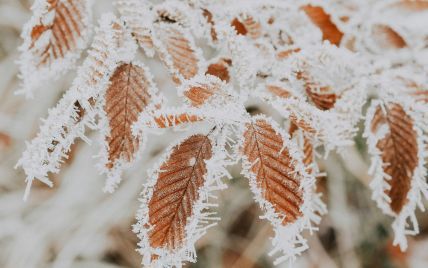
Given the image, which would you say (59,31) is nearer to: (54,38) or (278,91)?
(54,38)

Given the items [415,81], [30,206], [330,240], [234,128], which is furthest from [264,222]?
[234,128]

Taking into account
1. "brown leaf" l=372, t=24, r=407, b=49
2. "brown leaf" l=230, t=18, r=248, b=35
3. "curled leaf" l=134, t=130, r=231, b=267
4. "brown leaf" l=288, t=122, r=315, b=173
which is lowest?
"brown leaf" l=288, t=122, r=315, b=173

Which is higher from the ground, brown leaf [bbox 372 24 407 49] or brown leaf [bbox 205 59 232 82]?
brown leaf [bbox 205 59 232 82]

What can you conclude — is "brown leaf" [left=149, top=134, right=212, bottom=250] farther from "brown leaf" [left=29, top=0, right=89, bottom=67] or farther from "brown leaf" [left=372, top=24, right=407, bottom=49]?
"brown leaf" [left=372, top=24, right=407, bottom=49]

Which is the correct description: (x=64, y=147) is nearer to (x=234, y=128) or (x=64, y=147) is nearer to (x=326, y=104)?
(x=234, y=128)

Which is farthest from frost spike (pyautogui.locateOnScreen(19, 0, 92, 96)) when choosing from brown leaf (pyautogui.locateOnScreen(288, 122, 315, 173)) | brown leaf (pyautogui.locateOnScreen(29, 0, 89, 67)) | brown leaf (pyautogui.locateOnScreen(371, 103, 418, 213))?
brown leaf (pyautogui.locateOnScreen(371, 103, 418, 213))
